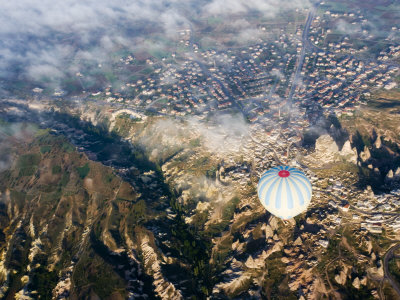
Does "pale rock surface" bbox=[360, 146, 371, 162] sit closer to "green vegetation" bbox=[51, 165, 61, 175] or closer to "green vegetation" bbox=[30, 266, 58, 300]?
"green vegetation" bbox=[30, 266, 58, 300]

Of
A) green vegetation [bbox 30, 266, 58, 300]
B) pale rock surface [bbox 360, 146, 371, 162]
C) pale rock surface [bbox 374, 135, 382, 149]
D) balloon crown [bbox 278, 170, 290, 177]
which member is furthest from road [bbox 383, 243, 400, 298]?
green vegetation [bbox 30, 266, 58, 300]

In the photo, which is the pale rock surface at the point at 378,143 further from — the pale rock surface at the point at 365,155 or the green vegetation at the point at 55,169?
the green vegetation at the point at 55,169

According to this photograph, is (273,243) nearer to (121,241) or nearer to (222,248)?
(222,248)

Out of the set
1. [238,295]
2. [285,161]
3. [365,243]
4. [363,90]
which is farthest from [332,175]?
[363,90]

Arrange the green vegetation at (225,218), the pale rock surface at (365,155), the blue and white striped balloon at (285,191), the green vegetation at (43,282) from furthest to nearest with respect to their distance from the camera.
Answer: the pale rock surface at (365,155) → the green vegetation at (225,218) → the green vegetation at (43,282) → the blue and white striped balloon at (285,191)

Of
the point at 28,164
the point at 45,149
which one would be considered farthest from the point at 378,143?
the point at 28,164

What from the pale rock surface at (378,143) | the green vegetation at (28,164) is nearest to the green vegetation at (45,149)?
the green vegetation at (28,164)

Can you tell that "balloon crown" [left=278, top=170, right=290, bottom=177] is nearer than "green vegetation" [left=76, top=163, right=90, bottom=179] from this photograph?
Yes

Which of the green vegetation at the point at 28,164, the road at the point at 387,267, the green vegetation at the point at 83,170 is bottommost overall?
the green vegetation at the point at 28,164
